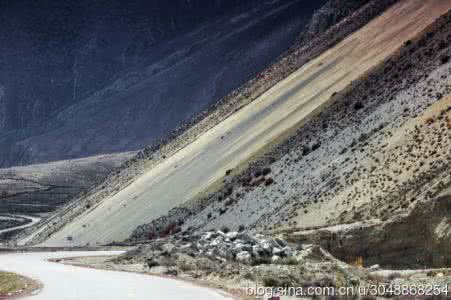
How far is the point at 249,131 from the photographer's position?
63.5 m

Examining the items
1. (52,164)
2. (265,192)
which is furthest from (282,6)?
(265,192)

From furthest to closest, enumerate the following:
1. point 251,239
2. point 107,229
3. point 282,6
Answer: point 282,6
point 107,229
point 251,239

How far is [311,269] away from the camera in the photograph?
23.3 metres

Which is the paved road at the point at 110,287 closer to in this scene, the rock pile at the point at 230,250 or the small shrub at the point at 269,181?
the rock pile at the point at 230,250

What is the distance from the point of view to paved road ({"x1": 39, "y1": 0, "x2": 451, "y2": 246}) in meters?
57.3

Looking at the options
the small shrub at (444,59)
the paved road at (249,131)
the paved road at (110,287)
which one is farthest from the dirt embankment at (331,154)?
the paved road at (110,287)

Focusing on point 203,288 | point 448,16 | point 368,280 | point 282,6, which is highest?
point 282,6

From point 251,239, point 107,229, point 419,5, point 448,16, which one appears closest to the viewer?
point 251,239

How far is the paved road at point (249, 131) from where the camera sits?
57.3 meters

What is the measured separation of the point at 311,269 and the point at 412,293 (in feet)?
14.5

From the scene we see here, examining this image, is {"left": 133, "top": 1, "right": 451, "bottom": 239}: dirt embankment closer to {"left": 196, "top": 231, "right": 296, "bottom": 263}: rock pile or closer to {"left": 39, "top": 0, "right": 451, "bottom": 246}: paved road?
{"left": 39, "top": 0, "right": 451, "bottom": 246}: paved road

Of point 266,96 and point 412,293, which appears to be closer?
point 412,293

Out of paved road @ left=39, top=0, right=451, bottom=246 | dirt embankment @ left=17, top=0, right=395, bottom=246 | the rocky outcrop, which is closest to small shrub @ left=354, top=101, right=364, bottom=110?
paved road @ left=39, top=0, right=451, bottom=246

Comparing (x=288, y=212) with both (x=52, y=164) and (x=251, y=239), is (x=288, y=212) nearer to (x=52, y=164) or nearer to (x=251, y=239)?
(x=251, y=239)
